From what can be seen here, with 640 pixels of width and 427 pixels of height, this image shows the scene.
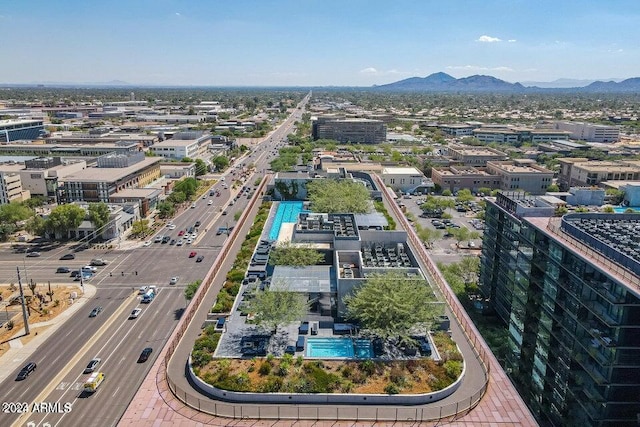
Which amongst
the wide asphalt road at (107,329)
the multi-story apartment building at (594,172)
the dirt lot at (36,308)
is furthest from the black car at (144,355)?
the multi-story apartment building at (594,172)

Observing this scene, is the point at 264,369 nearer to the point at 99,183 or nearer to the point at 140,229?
the point at 140,229

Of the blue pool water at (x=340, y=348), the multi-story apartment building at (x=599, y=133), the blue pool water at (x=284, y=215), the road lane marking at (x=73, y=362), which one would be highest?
the multi-story apartment building at (x=599, y=133)

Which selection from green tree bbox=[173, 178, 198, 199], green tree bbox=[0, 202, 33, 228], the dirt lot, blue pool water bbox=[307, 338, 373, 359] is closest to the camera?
blue pool water bbox=[307, 338, 373, 359]

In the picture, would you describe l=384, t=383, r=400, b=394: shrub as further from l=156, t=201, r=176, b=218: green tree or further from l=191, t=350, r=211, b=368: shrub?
l=156, t=201, r=176, b=218: green tree

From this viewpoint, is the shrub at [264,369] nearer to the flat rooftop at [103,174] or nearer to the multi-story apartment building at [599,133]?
the flat rooftop at [103,174]

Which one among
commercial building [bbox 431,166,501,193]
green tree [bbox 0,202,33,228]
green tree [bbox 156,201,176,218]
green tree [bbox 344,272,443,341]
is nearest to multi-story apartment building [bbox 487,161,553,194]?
commercial building [bbox 431,166,501,193]

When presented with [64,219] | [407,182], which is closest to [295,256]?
[64,219]
